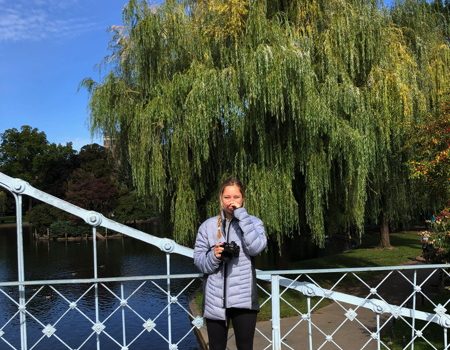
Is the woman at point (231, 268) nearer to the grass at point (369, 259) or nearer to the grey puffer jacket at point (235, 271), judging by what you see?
the grey puffer jacket at point (235, 271)

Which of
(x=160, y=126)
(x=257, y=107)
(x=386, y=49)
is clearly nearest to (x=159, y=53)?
(x=160, y=126)

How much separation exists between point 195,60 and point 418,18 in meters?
5.81

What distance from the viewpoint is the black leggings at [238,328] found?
113 inches

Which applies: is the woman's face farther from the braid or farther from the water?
the water

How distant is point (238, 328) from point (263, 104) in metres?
5.23

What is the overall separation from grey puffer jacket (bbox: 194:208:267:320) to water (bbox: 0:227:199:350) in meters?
0.85

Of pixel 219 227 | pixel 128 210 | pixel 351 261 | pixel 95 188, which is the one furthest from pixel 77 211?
pixel 128 210

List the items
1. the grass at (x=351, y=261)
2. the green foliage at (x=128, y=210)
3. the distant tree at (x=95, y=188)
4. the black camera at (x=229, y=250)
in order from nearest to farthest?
1. the black camera at (x=229, y=250)
2. the grass at (x=351, y=261)
3. the distant tree at (x=95, y=188)
4. the green foliage at (x=128, y=210)

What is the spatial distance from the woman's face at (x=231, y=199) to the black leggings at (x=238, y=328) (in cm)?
61

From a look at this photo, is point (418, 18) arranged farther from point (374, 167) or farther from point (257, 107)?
point (257, 107)

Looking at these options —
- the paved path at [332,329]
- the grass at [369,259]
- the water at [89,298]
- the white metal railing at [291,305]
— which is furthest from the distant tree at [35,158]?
the paved path at [332,329]

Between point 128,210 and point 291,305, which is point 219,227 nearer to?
point 291,305

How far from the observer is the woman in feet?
9.23

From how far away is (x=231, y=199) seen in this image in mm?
2932
